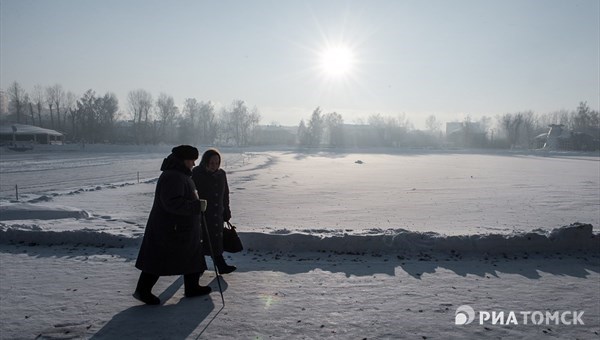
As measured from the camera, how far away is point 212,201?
18.5ft

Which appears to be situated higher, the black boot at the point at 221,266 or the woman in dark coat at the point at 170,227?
the woman in dark coat at the point at 170,227

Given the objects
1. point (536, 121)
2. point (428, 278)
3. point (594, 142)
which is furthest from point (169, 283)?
point (536, 121)

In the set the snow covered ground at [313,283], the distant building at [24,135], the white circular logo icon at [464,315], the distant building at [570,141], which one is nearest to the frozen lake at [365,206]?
the snow covered ground at [313,283]

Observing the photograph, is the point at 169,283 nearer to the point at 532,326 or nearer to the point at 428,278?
the point at 428,278

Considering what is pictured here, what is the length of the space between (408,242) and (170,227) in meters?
4.07

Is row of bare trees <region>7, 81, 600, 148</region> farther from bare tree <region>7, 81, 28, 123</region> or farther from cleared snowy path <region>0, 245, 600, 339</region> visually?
cleared snowy path <region>0, 245, 600, 339</region>

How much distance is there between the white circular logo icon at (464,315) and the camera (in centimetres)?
432

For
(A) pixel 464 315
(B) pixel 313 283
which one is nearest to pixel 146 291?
(B) pixel 313 283

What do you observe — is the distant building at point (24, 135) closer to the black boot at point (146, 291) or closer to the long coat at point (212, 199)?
the long coat at point (212, 199)

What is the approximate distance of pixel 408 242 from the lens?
6887 mm

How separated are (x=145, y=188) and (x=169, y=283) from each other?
45.7ft

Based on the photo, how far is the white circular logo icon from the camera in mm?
4316

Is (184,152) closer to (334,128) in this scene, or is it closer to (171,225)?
(171,225)

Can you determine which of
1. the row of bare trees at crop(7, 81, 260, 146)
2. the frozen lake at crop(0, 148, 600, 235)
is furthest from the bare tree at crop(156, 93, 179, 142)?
the frozen lake at crop(0, 148, 600, 235)
